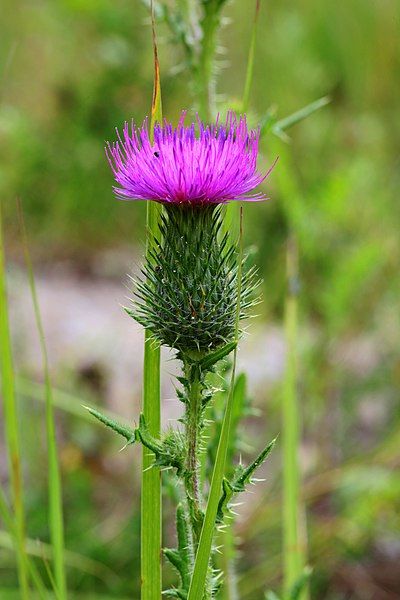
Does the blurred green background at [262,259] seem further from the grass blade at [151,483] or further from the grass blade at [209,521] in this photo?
the grass blade at [209,521]

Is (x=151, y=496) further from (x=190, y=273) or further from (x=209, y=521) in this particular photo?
(x=190, y=273)

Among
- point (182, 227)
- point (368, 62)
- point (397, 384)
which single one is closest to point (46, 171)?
point (368, 62)

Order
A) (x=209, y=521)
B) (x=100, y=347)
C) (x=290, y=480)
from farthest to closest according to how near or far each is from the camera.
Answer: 1. (x=100, y=347)
2. (x=290, y=480)
3. (x=209, y=521)

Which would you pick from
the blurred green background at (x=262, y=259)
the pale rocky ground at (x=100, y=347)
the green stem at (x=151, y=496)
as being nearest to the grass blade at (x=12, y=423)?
the green stem at (x=151, y=496)

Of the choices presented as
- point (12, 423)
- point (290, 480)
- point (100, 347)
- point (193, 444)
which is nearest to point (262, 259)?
point (100, 347)

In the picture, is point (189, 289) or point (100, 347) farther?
point (100, 347)

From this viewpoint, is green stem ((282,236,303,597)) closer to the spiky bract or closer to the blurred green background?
the blurred green background
